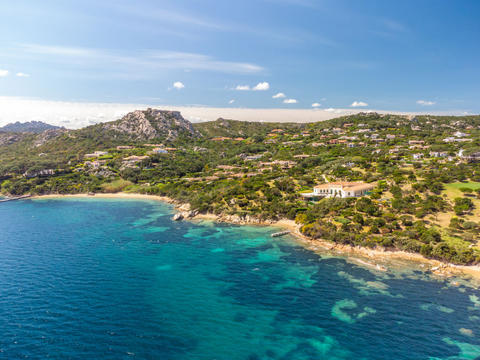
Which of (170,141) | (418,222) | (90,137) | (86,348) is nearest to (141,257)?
(86,348)

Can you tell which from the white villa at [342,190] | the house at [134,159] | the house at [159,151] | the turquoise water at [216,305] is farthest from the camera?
the house at [159,151]

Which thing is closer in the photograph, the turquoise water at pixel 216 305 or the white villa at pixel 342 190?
the turquoise water at pixel 216 305

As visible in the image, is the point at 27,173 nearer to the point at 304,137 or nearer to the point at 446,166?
the point at 304,137

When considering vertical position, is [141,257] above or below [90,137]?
below

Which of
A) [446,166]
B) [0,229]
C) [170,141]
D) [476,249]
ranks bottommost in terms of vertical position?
[0,229]

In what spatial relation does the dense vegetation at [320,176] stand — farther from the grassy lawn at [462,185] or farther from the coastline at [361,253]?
the coastline at [361,253]

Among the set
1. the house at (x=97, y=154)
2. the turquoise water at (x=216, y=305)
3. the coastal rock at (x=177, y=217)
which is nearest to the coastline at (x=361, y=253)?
the coastal rock at (x=177, y=217)

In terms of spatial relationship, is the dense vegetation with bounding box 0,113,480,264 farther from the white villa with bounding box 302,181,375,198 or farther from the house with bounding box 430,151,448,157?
the white villa with bounding box 302,181,375,198
